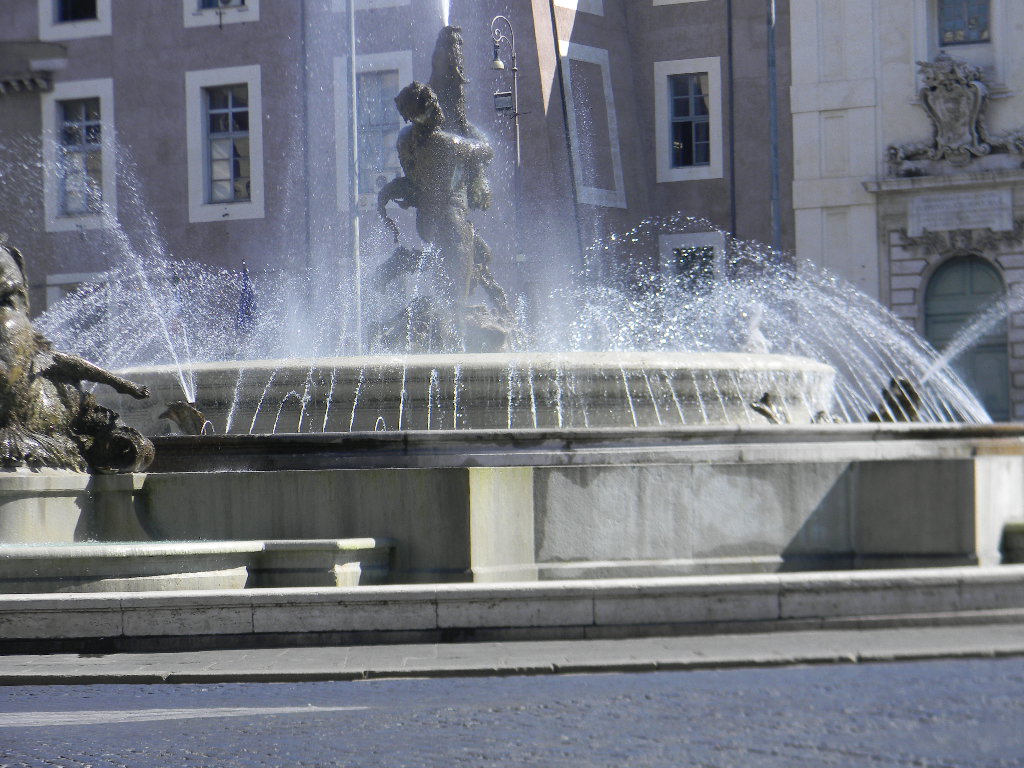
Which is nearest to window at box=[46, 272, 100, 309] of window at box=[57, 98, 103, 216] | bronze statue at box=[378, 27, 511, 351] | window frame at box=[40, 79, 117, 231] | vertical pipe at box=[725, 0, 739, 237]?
window frame at box=[40, 79, 117, 231]

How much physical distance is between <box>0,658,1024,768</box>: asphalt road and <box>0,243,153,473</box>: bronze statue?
9.76ft

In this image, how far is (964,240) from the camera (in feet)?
111

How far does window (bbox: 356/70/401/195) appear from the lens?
34.3 m

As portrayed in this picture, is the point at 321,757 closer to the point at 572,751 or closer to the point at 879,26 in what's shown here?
the point at 572,751

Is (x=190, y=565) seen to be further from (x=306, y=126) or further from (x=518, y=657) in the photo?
(x=306, y=126)

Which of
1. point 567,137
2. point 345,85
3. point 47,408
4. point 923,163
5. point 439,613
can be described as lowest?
point 439,613

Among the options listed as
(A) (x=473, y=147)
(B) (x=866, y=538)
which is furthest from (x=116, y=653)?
(A) (x=473, y=147)

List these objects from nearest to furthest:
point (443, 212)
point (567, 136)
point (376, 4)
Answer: point (443, 212), point (567, 136), point (376, 4)

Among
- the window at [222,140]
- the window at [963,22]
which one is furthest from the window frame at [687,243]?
the window at [222,140]

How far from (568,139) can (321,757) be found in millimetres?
29165

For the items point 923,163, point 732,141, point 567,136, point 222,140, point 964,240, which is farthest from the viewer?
point 222,140

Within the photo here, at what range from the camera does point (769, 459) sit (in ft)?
38.9

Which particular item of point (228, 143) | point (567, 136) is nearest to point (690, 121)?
point (567, 136)

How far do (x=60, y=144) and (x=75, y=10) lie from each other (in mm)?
3132
